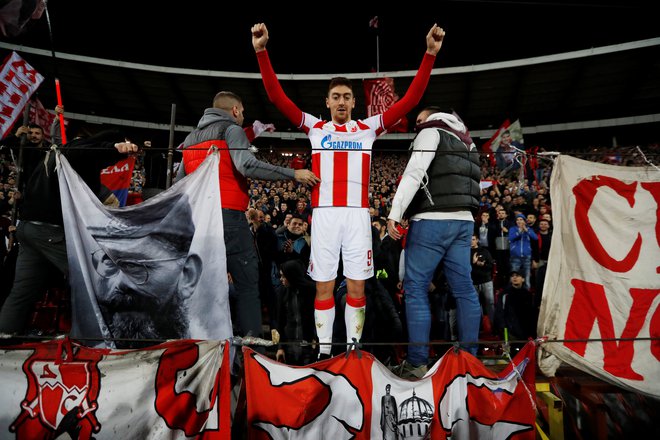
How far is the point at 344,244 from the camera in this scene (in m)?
3.05

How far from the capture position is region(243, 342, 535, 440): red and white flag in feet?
7.70

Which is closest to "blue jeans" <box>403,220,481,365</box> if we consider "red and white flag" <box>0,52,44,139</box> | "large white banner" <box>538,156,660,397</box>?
"large white banner" <box>538,156,660,397</box>

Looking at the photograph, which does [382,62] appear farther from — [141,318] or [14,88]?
[141,318]

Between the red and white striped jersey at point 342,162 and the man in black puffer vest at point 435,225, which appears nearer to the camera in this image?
the man in black puffer vest at point 435,225

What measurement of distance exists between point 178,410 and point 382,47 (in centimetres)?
2168

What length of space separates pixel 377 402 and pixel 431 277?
982 mm

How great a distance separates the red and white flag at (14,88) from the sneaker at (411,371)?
624 centimetres

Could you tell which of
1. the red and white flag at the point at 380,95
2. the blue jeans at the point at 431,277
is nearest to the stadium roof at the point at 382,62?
the red and white flag at the point at 380,95

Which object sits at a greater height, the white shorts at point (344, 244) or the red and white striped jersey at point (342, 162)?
the red and white striped jersey at point (342, 162)

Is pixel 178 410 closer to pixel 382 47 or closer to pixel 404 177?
pixel 404 177

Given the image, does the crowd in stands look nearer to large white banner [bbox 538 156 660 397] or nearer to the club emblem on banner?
large white banner [bbox 538 156 660 397]

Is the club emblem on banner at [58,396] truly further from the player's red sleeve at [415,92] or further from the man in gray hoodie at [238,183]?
the player's red sleeve at [415,92]

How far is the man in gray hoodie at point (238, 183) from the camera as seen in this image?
9.88ft

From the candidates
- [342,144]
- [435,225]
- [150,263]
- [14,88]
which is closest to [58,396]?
[150,263]
